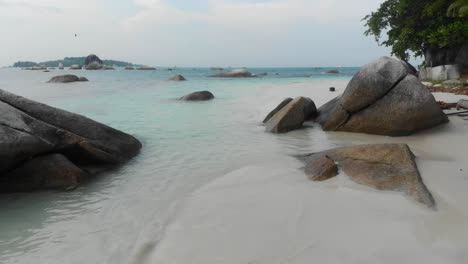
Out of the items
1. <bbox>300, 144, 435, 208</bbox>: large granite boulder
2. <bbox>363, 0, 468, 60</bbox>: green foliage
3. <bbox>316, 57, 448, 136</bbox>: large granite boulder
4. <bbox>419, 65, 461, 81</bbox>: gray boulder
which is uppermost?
<bbox>363, 0, 468, 60</bbox>: green foliage

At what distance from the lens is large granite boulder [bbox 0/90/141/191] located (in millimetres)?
4734

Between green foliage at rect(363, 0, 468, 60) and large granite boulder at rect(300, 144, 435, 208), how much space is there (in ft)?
52.6

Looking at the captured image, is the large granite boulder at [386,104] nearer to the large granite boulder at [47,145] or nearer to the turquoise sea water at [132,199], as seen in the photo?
the turquoise sea water at [132,199]

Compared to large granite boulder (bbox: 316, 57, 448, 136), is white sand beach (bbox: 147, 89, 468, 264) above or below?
below

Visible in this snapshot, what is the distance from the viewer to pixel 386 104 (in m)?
7.63

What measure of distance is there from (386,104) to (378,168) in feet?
11.7

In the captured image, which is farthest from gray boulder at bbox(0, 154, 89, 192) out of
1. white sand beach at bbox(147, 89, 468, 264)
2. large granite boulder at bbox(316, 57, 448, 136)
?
large granite boulder at bbox(316, 57, 448, 136)

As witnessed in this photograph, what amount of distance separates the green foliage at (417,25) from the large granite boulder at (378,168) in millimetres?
16034

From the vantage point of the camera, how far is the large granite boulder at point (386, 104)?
24.2 feet

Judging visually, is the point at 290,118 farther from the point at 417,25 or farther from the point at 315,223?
the point at 417,25

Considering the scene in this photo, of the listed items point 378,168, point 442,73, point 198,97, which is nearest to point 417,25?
point 442,73

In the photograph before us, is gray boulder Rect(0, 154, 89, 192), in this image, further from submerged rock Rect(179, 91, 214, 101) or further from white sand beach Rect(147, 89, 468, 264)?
submerged rock Rect(179, 91, 214, 101)

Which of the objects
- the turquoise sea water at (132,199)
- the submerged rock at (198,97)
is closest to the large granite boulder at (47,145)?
the turquoise sea water at (132,199)

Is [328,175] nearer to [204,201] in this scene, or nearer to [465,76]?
[204,201]
